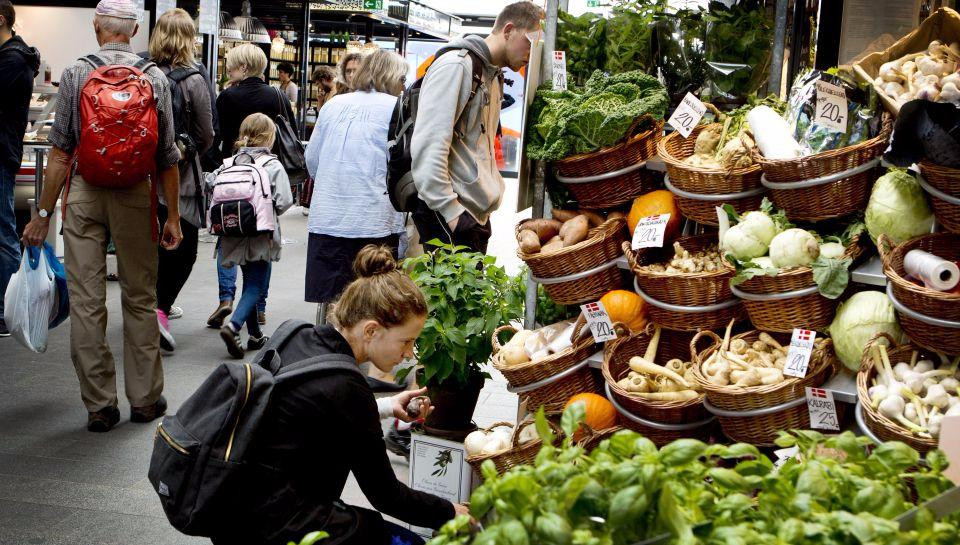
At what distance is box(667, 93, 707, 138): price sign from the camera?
12.7 feet

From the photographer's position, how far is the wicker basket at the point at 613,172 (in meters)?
3.98

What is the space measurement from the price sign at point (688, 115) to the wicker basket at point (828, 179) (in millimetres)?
379

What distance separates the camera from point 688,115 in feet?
12.8

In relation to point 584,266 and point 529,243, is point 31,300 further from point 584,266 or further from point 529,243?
point 584,266

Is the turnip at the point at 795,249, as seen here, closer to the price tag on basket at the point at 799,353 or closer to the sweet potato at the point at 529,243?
the price tag on basket at the point at 799,353

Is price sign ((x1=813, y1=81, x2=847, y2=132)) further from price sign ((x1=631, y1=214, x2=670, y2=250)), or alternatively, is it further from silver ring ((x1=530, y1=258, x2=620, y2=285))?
silver ring ((x1=530, y1=258, x2=620, y2=285))

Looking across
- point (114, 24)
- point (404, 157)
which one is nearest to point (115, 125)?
point (114, 24)

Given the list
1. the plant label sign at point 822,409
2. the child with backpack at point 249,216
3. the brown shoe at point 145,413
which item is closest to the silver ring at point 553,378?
the plant label sign at point 822,409

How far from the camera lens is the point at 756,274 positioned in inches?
136

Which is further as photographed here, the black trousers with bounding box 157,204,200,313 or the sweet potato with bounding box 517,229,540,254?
the black trousers with bounding box 157,204,200,313

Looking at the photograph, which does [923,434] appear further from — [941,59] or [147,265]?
[147,265]

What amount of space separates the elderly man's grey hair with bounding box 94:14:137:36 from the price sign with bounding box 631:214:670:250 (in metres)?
2.89

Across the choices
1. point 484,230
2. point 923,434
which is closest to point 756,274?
point 923,434

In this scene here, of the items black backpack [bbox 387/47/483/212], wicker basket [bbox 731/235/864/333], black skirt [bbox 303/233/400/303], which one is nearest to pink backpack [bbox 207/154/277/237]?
black skirt [bbox 303/233/400/303]
